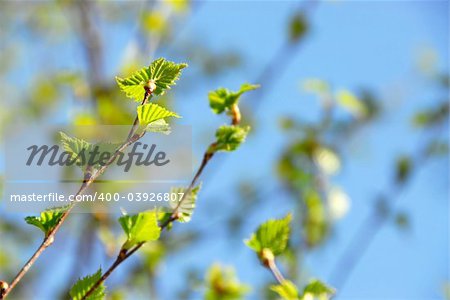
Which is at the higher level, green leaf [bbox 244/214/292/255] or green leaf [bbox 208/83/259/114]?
green leaf [bbox 208/83/259/114]

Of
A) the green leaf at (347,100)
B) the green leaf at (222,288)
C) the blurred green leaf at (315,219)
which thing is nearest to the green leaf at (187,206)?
the green leaf at (222,288)

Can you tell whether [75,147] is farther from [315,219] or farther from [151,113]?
[315,219]

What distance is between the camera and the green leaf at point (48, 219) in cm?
55

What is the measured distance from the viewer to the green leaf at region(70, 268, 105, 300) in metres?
0.54

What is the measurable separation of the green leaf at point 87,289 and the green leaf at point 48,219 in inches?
2.2

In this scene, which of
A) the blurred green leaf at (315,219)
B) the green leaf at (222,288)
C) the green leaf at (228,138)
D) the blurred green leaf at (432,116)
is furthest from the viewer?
the blurred green leaf at (432,116)

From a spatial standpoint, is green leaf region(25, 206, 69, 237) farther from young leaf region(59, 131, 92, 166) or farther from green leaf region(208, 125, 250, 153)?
green leaf region(208, 125, 250, 153)

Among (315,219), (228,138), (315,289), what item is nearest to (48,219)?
(228,138)

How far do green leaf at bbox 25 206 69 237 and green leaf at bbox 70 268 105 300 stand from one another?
0.18ft

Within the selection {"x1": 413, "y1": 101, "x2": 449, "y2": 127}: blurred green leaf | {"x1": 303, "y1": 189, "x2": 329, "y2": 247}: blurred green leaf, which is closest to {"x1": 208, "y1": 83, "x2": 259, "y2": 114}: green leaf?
{"x1": 303, "y1": 189, "x2": 329, "y2": 247}: blurred green leaf

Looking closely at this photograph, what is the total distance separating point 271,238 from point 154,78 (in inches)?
9.7

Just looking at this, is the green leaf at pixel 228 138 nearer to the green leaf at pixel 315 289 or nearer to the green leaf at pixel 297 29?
the green leaf at pixel 315 289

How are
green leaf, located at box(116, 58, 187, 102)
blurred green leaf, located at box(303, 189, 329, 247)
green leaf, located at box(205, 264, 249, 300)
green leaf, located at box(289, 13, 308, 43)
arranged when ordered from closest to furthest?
green leaf, located at box(116, 58, 187, 102) → green leaf, located at box(205, 264, 249, 300) → blurred green leaf, located at box(303, 189, 329, 247) → green leaf, located at box(289, 13, 308, 43)

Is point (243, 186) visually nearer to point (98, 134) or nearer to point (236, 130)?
point (98, 134)
